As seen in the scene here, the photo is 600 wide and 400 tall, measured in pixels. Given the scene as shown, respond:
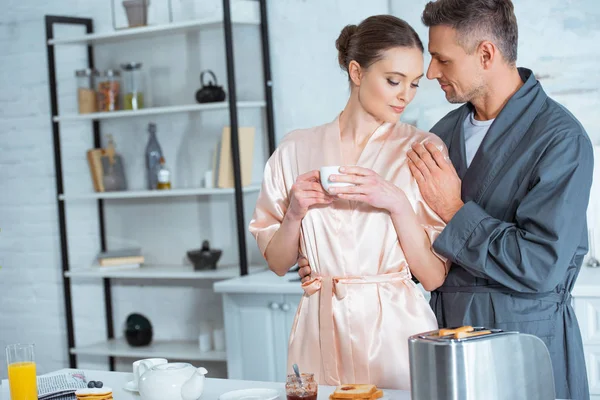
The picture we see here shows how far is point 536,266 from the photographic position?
6.43ft

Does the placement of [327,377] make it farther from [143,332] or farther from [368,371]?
[143,332]

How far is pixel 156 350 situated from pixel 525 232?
2.69 metres

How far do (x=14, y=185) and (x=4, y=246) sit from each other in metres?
0.36

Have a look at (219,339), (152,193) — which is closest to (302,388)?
(219,339)

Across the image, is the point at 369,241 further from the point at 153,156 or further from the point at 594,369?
the point at 153,156

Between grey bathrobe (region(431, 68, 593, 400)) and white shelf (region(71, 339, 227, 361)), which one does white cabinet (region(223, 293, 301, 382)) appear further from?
grey bathrobe (region(431, 68, 593, 400))

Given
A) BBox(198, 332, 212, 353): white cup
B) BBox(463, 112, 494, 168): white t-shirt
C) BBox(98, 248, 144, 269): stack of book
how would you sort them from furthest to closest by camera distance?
BBox(98, 248, 144, 269): stack of book
BBox(198, 332, 212, 353): white cup
BBox(463, 112, 494, 168): white t-shirt

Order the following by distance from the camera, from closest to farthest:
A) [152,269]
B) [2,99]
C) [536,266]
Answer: [536,266], [152,269], [2,99]

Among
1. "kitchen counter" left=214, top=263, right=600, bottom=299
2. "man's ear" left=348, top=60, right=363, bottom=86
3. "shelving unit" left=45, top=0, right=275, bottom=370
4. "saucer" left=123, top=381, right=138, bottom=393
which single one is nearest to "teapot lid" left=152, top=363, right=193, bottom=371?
"saucer" left=123, top=381, right=138, bottom=393

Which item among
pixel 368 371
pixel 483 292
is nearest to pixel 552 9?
pixel 483 292

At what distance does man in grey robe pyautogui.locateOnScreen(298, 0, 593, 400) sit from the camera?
77.5 inches

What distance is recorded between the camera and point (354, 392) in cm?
167

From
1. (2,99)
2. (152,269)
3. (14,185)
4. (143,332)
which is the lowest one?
(143,332)

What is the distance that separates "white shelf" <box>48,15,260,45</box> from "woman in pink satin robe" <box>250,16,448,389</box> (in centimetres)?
194
